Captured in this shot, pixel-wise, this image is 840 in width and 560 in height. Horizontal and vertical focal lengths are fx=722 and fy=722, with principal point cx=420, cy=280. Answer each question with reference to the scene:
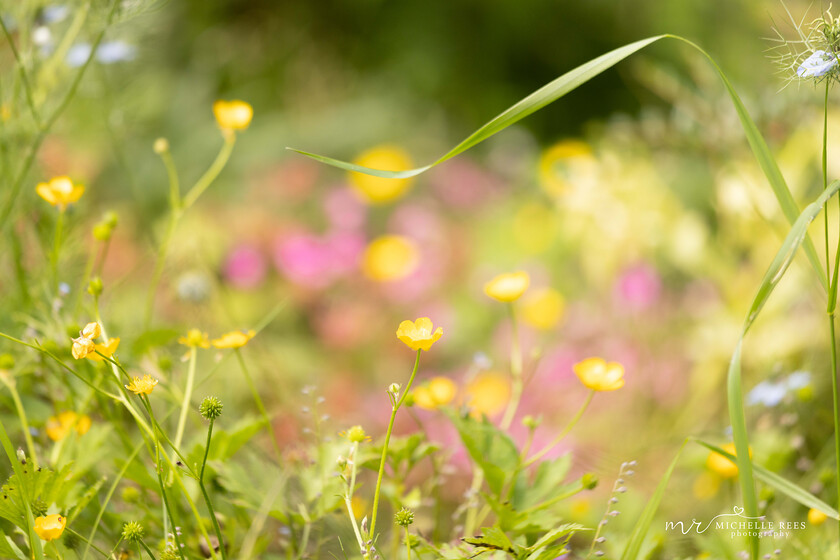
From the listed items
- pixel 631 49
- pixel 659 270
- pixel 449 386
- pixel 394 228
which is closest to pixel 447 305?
pixel 394 228

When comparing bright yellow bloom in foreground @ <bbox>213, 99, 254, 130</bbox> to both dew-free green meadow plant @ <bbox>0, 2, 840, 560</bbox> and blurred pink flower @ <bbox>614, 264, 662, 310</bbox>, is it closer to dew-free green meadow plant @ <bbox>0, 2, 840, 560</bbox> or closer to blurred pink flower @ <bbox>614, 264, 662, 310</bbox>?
dew-free green meadow plant @ <bbox>0, 2, 840, 560</bbox>

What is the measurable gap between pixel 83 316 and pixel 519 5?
102 inches

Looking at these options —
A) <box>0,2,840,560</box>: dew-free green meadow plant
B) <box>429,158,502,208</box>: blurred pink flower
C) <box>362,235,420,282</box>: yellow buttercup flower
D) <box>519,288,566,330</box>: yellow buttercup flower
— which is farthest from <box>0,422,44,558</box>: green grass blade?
<box>429,158,502,208</box>: blurred pink flower

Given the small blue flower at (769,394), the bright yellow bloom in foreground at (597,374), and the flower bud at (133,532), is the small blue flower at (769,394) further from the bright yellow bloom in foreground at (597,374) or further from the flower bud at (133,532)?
the flower bud at (133,532)

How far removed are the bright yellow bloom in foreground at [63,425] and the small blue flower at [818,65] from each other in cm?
57

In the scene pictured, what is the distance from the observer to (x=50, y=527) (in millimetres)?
407

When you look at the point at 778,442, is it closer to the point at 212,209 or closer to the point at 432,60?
the point at 212,209

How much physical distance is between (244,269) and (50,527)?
1269mm

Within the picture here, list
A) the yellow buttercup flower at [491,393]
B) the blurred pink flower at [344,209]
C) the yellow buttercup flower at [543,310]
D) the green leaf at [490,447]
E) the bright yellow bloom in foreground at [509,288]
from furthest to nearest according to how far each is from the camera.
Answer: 1. the blurred pink flower at [344,209]
2. the yellow buttercup flower at [543,310]
3. the yellow buttercup flower at [491,393]
4. the bright yellow bloom in foreground at [509,288]
5. the green leaf at [490,447]

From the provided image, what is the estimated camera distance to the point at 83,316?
0.75 metres

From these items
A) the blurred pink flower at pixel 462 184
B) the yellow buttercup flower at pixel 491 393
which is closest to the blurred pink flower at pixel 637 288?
the yellow buttercup flower at pixel 491 393

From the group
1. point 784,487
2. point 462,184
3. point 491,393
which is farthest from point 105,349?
point 462,184

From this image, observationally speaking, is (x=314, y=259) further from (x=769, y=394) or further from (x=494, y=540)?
(x=494, y=540)

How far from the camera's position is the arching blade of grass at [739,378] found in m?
0.38
